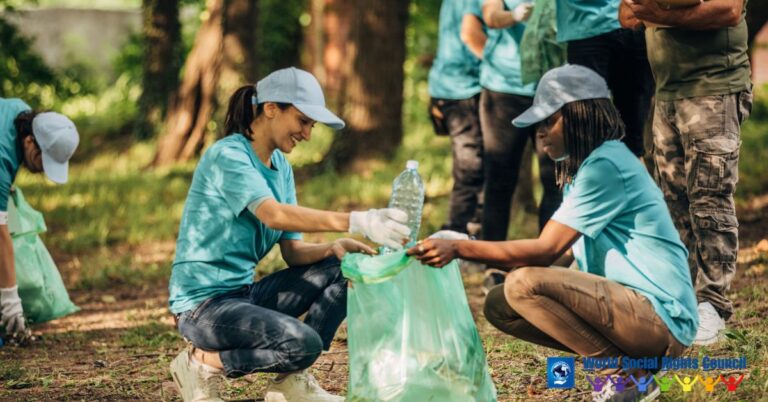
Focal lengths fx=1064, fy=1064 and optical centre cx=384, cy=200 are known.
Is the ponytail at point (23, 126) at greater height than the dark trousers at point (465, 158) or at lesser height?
greater

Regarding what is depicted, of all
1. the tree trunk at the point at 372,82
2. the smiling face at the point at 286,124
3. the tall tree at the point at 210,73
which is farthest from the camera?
the tall tree at the point at 210,73

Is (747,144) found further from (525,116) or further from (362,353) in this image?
(362,353)

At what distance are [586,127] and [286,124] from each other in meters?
1.12

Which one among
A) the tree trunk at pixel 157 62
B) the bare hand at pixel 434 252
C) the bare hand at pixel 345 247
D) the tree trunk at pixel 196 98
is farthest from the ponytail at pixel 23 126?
the tree trunk at pixel 157 62

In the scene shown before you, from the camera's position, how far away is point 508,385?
4.16 meters

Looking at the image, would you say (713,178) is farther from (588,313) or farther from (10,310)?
(10,310)

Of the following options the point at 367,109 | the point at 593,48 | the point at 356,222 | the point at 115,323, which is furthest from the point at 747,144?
the point at 356,222

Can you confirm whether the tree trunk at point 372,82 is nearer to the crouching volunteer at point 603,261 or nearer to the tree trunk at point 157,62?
the tree trunk at point 157,62

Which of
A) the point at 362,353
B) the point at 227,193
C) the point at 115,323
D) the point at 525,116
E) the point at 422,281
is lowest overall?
the point at 115,323

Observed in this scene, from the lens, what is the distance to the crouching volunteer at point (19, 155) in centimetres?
515

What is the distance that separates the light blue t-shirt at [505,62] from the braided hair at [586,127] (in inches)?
78.4

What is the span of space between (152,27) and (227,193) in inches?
394

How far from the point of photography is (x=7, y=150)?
520 centimetres

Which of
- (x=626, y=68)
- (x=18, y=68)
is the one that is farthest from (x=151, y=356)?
(x=18, y=68)
